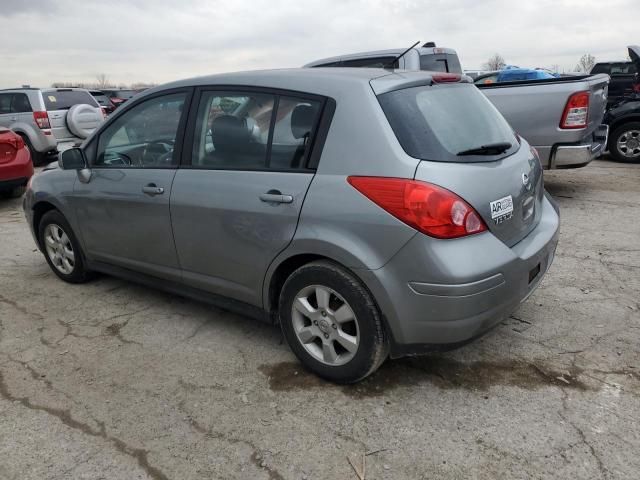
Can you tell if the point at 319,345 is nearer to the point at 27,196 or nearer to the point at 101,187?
the point at 101,187

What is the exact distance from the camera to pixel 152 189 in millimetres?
3463

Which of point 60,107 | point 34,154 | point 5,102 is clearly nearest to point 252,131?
point 34,154

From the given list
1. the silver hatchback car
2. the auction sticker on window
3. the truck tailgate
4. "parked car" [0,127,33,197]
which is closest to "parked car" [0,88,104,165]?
"parked car" [0,127,33,197]

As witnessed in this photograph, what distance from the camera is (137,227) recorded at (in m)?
3.65

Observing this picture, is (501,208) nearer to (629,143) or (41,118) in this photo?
(629,143)

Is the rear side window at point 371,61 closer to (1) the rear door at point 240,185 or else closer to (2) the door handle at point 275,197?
(1) the rear door at point 240,185

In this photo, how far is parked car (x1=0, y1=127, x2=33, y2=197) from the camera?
25.1ft

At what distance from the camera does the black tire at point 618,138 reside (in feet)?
30.0

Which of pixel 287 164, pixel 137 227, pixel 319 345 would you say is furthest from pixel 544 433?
pixel 137 227

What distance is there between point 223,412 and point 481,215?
1.62 metres

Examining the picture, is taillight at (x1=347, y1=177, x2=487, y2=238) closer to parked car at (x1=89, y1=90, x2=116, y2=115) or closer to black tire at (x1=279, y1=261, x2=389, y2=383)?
black tire at (x1=279, y1=261, x2=389, y2=383)

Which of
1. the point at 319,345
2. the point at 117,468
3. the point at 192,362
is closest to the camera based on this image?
the point at 117,468

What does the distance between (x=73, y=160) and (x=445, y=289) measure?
298 cm

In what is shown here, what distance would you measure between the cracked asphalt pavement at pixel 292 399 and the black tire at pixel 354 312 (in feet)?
0.38
